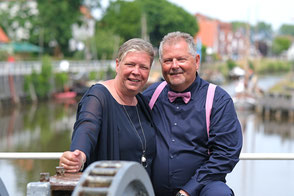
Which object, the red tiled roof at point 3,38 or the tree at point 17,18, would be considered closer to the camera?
the red tiled roof at point 3,38

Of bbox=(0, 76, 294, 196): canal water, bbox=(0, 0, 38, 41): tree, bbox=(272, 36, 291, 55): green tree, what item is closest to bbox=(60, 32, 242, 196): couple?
bbox=(0, 76, 294, 196): canal water

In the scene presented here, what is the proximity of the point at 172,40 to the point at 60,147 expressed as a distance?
2340 cm

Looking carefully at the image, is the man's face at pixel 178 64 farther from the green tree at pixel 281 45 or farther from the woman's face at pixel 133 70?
the green tree at pixel 281 45

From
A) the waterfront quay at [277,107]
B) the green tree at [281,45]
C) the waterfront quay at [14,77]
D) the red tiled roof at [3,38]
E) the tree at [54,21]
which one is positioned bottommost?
the green tree at [281,45]

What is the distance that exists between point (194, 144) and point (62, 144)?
24.1 metres

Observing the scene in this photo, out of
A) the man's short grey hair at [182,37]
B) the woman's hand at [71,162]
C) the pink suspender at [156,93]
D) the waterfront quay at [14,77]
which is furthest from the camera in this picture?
the waterfront quay at [14,77]

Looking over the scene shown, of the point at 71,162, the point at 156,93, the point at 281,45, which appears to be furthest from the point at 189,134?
the point at 281,45

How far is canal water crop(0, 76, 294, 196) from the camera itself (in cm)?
1783

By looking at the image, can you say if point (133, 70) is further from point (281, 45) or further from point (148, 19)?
point (281, 45)

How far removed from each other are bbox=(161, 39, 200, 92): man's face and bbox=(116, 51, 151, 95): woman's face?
24cm

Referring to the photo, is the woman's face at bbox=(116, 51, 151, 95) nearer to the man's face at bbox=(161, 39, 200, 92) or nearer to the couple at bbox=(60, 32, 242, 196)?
the couple at bbox=(60, 32, 242, 196)

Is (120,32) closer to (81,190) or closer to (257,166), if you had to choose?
(257,166)

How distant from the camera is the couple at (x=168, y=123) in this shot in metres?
2.91

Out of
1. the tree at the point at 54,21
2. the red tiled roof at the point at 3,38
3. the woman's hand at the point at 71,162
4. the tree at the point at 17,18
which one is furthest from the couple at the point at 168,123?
the tree at the point at 17,18
